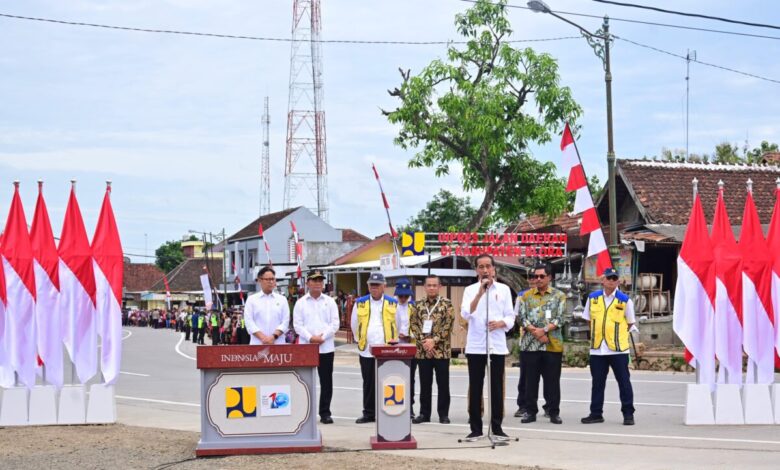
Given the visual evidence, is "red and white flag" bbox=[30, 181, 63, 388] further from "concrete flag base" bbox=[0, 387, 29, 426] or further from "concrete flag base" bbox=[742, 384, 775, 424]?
"concrete flag base" bbox=[742, 384, 775, 424]

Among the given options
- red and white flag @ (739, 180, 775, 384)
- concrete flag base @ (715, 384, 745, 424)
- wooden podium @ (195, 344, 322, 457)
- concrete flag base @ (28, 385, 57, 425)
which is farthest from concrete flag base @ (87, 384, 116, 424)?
red and white flag @ (739, 180, 775, 384)

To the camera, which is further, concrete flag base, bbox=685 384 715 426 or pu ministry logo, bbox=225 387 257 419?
concrete flag base, bbox=685 384 715 426

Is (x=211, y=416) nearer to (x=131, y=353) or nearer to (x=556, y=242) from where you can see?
(x=556, y=242)

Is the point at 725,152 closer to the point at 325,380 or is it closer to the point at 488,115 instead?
the point at 488,115

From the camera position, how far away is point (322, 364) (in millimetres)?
14109

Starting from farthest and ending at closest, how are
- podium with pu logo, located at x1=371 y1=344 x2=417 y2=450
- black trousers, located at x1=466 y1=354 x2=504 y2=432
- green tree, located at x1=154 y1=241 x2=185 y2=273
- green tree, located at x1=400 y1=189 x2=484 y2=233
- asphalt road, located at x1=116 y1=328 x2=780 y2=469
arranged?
green tree, located at x1=154 y1=241 x2=185 y2=273 → green tree, located at x1=400 y1=189 x2=484 y2=233 → black trousers, located at x1=466 y1=354 x2=504 y2=432 → podium with pu logo, located at x1=371 y1=344 x2=417 y2=450 → asphalt road, located at x1=116 y1=328 x2=780 y2=469

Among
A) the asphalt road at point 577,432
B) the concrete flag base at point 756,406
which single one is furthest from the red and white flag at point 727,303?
the asphalt road at point 577,432

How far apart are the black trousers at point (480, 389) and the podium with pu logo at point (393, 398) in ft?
2.43

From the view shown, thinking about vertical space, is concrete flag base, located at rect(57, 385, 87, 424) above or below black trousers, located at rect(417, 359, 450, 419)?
below

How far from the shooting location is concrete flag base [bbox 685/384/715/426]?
43.0ft

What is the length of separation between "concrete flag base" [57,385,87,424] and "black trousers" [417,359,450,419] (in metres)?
4.42

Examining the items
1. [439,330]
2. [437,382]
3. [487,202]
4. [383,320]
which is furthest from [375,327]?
[487,202]

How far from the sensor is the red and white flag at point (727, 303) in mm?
13469

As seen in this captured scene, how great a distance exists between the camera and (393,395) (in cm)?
1143
